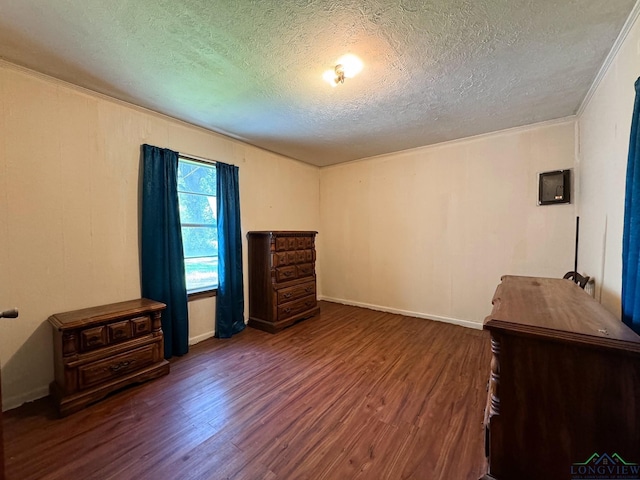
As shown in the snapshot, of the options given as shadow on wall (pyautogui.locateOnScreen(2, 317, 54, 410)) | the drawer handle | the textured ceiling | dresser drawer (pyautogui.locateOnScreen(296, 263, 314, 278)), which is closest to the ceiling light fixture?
the textured ceiling

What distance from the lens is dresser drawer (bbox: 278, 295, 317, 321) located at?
11.4 feet

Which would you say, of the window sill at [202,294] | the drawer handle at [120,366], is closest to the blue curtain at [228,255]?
the window sill at [202,294]

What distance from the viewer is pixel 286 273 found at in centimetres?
361

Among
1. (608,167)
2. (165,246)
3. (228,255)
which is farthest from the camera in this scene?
(228,255)

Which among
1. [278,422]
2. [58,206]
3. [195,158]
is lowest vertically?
[278,422]

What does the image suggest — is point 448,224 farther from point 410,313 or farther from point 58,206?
point 58,206

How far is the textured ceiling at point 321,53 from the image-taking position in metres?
1.43

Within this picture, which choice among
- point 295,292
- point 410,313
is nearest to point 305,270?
point 295,292

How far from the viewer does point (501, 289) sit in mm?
1775

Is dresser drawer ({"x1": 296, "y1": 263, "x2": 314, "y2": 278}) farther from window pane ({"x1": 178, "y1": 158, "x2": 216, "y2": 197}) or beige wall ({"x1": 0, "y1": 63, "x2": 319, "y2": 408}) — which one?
beige wall ({"x1": 0, "y1": 63, "x2": 319, "y2": 408})

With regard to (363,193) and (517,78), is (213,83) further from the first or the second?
(363,193)

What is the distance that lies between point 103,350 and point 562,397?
113 inches

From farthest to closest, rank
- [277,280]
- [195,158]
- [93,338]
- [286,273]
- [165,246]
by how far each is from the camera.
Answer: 1. [286,273]
2. [277,280]
3. [195,158]
4. [165,246]
5. [93,338]

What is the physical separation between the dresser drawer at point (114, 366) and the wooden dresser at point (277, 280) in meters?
1.39
